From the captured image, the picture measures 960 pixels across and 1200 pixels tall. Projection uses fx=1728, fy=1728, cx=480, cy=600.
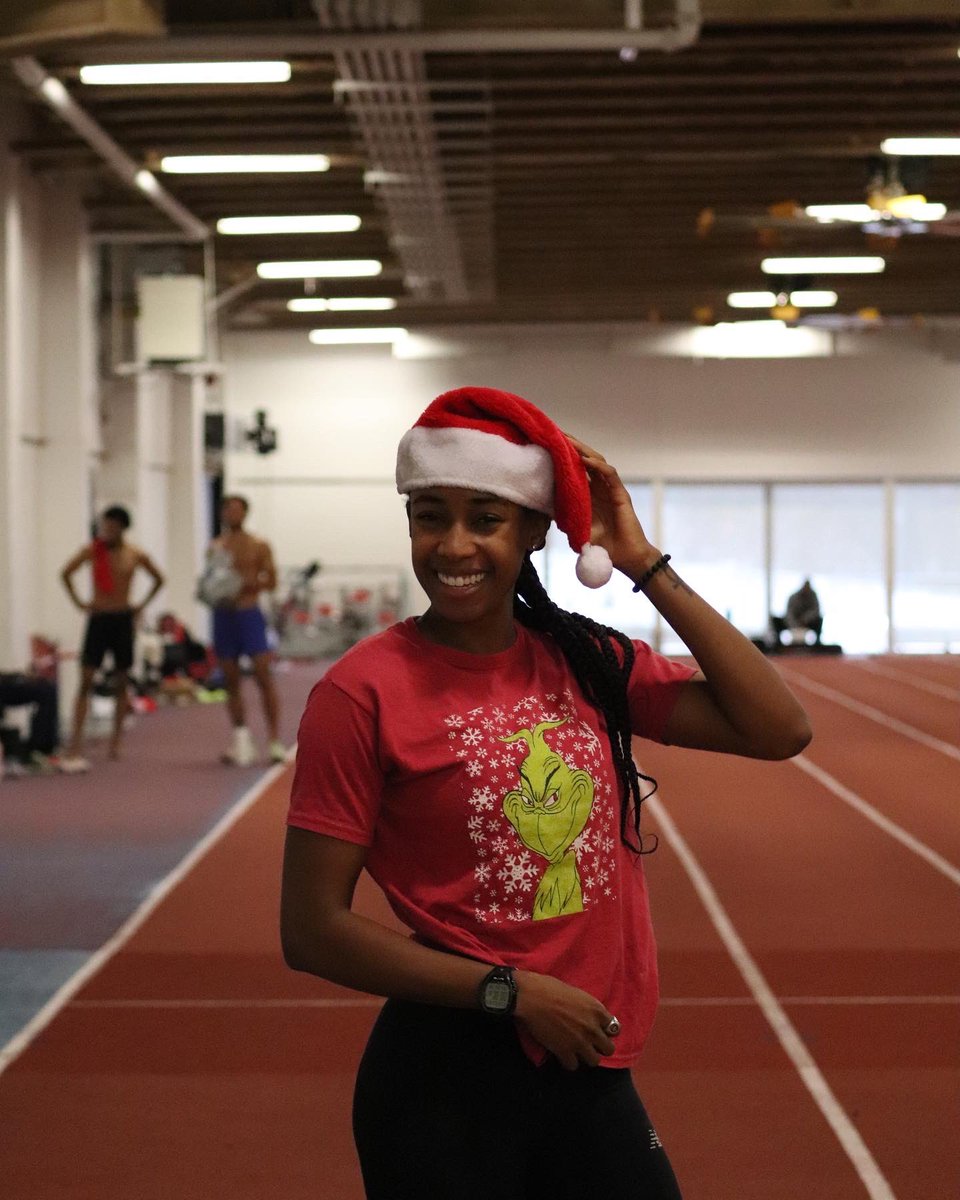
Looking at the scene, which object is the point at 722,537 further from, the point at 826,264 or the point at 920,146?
the point at 920,146

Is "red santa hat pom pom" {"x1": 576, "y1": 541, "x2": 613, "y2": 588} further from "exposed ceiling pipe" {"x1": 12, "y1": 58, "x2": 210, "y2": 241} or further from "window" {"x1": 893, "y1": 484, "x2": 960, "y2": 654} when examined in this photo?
"window" {"x1": 893, "y1": 484, "x2": 960, "y2": 654}

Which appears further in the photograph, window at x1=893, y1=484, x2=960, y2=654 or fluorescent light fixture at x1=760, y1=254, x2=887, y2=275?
window at x1=893, y1=484, x2=960, y2=654

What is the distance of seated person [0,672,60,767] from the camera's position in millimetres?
11938

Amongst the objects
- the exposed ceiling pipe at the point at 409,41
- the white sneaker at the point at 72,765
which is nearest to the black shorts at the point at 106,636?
the white sneaker at the point at 72,765

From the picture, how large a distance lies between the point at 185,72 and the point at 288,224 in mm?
5884

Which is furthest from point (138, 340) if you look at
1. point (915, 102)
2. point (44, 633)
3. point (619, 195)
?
point (915, 102)

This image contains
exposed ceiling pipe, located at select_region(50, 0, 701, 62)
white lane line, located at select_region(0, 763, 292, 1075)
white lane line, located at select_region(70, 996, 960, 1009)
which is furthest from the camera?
exposed ceiling pipe, located at select_region(50, 0, 701, 62)

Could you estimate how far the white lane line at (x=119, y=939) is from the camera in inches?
211

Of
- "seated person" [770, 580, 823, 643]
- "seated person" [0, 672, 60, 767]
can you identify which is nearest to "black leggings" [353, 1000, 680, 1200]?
"seated person" [0, 672, 60, 767]

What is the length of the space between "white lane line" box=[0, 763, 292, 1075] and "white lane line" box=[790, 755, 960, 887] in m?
3.61

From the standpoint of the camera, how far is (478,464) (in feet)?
6.91

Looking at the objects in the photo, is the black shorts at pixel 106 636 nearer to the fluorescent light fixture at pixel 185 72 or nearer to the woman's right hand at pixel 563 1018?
the fluorescent light fixture at pixel 185 72

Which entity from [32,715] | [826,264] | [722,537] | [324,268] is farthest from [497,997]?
[722,537]

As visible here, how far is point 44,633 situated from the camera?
14.9 meters
